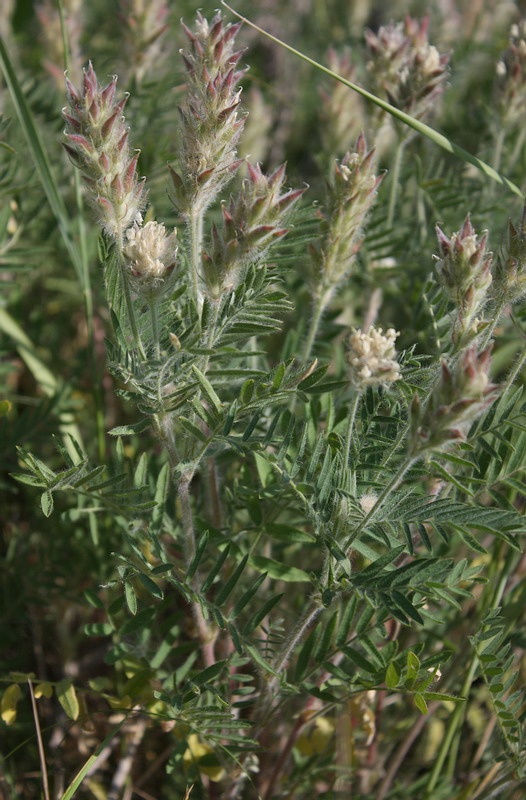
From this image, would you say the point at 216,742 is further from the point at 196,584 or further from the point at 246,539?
the point at 246,539

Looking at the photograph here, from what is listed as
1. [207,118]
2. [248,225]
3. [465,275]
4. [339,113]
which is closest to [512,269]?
[465,275]

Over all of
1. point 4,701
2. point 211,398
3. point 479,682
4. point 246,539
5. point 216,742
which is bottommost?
point 479,682

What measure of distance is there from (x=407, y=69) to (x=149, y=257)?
97 centimetres

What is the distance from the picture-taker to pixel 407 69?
193 cm

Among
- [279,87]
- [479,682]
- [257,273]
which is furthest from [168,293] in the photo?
[279,87]

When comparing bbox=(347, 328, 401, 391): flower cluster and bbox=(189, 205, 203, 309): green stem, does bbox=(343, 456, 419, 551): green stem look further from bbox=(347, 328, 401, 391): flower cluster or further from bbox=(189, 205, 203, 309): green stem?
bbox=(189, 205, 203, 309): green stem

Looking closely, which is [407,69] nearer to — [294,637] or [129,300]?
[129,300]

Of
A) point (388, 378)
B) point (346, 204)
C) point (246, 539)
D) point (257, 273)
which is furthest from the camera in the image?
point (246, 539)

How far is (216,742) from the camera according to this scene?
62.8 inches

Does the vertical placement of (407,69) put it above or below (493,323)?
above

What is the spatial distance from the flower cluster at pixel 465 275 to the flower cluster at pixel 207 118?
39 centimetres

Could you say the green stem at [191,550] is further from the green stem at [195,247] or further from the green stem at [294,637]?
the green stem at [195,247]

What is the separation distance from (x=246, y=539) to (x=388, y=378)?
2.27 ft

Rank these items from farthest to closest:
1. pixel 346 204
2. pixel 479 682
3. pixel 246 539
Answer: pixel 479 682
pixel 246 539
pixel 346 204
